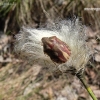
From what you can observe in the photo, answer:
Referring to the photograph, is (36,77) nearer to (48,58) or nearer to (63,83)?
(63,83)

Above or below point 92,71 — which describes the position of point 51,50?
above

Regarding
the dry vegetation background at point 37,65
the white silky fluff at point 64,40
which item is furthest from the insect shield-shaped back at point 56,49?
the dry vegetation background at point 37,65

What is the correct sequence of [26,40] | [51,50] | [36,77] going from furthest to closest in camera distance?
[36,77], [26,40], [51,50]

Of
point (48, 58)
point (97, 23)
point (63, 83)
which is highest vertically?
→ point (48, 58)

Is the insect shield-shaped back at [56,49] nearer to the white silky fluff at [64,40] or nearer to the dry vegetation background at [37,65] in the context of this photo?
the white silky fluff at [64,40]

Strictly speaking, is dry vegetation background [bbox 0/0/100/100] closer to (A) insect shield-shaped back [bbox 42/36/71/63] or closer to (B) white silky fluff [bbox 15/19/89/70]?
(B) white silky fluff [bbox 15/19/89/70]

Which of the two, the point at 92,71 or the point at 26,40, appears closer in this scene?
the point at 26,40

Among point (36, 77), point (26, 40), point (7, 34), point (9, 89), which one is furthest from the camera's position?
point (7, 34)

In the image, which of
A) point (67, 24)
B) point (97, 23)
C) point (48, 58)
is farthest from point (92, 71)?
point (48, 58)
